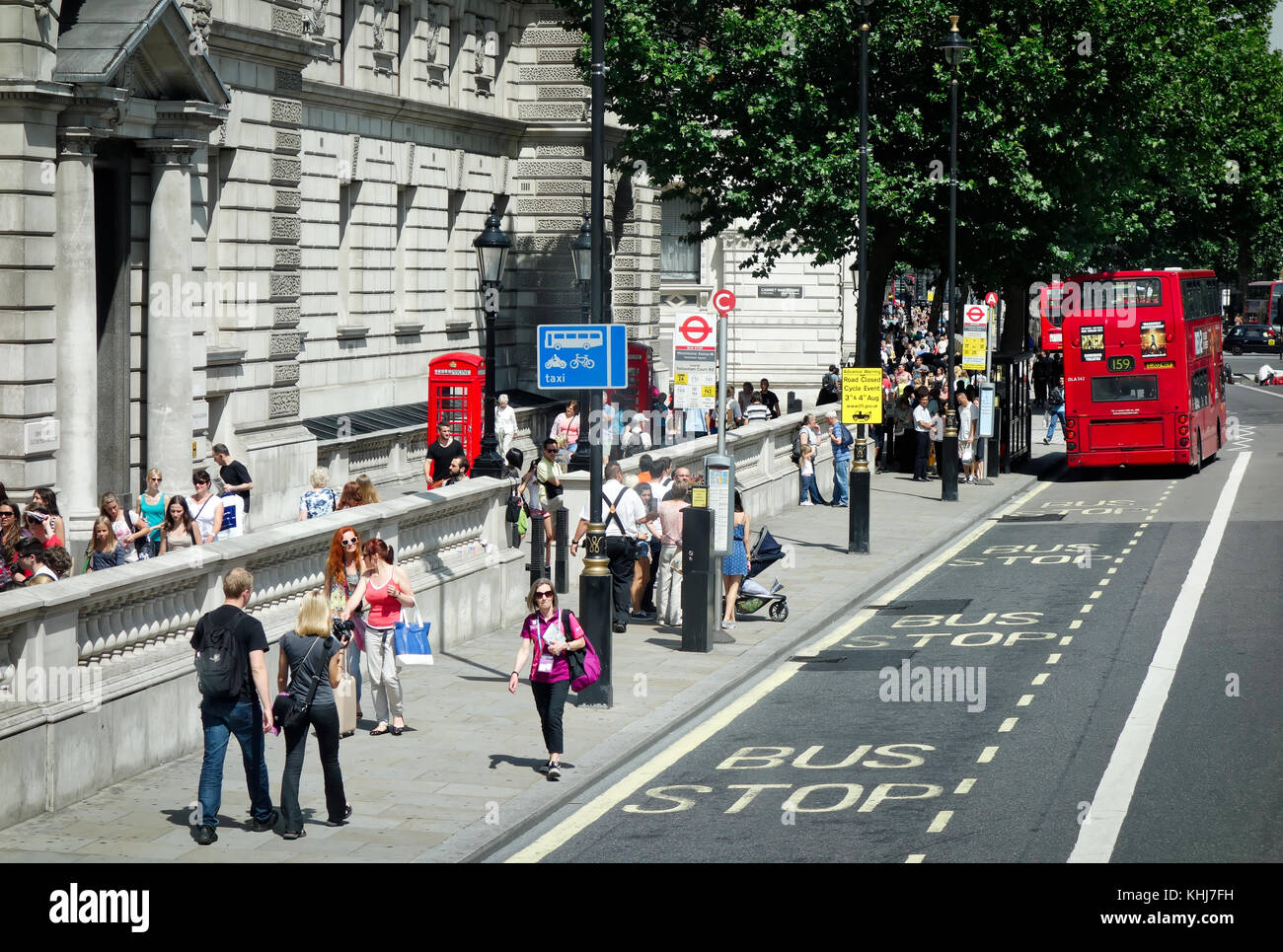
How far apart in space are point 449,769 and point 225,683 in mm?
2585

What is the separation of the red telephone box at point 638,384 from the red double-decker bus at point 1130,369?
33.6 feet

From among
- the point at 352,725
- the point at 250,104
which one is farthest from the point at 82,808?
the point at 250,104

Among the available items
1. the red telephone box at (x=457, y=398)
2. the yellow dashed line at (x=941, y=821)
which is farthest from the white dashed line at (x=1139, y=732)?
the red telephone box at (x=457, y=398)

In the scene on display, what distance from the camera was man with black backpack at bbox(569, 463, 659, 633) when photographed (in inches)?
795

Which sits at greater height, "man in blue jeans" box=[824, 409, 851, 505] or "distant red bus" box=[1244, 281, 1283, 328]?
"distant red bus" box=[1244, 281, 1283, 328]

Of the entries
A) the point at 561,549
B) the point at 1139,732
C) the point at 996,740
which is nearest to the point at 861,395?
the point at 561,549

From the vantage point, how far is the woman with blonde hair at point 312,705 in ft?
37.3

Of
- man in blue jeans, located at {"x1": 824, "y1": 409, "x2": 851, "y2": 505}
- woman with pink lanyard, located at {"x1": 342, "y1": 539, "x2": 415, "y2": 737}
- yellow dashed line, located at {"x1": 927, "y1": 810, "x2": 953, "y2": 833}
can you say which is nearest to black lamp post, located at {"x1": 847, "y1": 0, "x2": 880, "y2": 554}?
man in blue jeans, located at {"x1": 824, "y1": 409, "x2": 851, "y2": 505}

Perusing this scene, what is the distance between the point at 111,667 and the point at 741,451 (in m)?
18.1

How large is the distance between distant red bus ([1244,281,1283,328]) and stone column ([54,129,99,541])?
292 feet

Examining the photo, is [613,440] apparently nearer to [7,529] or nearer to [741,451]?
[741,451]

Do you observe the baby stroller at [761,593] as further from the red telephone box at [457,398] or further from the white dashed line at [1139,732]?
the red telephone box at [457,398]

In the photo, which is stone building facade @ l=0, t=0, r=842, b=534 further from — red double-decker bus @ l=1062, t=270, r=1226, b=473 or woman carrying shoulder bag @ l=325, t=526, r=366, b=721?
red double-decker bus @ l=1062, t=270, r=1226, b=473

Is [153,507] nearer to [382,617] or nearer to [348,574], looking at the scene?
[348,574]
